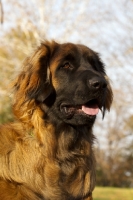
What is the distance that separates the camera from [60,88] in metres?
4.58

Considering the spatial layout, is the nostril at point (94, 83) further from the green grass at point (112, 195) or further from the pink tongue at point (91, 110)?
the green grass at point (112, 195)

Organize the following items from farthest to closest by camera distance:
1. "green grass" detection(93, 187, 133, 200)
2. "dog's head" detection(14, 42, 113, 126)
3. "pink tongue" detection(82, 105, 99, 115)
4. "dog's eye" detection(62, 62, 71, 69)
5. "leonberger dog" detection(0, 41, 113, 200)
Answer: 1. "green grass" detection(93, 187, 133, 200)
2. "dog's eye" detection(62, 62, 71, 69)
3. "pink tongue" detection(82, 105, 99, 115)
4. "dog's head" detection(14, 42, 113, 126)
5. "leonberger dog" detection(0, 41, 113, 200)

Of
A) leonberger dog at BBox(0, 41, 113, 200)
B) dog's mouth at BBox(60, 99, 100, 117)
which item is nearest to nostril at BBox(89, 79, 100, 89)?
leonberger dog at BBox(0, 41, 113, 200)

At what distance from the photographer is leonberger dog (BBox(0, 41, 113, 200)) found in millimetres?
4332

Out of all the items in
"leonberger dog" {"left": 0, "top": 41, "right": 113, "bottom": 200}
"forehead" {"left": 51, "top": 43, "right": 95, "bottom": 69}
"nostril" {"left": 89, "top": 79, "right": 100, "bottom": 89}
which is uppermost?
"forehead" {"left": 51, "top": 43, "right": 95, "bottom": 69}

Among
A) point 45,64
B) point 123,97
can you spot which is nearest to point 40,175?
point 45,64

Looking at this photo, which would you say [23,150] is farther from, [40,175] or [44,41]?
[44,41]

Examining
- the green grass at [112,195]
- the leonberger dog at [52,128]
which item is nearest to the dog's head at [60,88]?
the leonberger dog at [52,128]

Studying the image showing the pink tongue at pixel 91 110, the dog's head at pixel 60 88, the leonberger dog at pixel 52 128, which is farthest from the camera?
the pink tongue at pixel 91 110

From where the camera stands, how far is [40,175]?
4336mm

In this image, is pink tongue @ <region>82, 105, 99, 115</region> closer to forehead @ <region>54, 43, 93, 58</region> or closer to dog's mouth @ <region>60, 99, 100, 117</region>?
dog's mouth @ <region>60, 99, 100, 117</region>

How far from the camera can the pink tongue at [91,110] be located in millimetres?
4541

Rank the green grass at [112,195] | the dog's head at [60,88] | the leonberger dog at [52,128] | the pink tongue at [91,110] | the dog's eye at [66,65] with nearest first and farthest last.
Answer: the leonberger dog at [52,128], the dog's head at [60,88], the pink tongue at [91,110], the dog's eye at [66,65], the green grass at [112,195]

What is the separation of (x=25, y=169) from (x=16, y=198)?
0.33 metres
